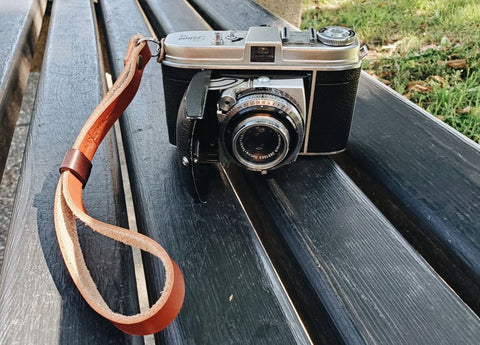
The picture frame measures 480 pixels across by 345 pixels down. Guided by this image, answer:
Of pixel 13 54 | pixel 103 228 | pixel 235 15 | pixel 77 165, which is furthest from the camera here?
pixel 235 15

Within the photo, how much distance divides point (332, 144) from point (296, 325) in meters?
0.37

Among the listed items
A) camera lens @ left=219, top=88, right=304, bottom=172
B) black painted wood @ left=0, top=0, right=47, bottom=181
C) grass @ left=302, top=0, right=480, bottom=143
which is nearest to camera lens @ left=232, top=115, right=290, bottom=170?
camera lens @ left=219, top=88, right=304, bottom=172

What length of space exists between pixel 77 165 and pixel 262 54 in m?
0.33

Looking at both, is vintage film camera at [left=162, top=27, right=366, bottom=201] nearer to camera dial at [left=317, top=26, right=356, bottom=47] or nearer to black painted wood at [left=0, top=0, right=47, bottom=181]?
camera dial at [left=317, top=26, right=356, bottom=47]

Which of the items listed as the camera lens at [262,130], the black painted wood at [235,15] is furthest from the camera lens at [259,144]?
the black painted wood at [235,15]

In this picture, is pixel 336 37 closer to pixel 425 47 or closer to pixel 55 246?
pixel 55 246

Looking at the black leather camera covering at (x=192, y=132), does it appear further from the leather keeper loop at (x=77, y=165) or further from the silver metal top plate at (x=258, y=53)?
the leather keeper loop at (x=77, y=165)

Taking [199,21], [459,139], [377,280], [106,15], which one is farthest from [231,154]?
[106,15]

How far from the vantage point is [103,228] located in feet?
1.82

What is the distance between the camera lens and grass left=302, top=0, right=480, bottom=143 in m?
1.42

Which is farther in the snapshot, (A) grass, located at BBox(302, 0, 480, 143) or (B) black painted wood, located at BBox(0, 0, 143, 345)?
(A) grass, located at BBox(302, 0, 480, 143)

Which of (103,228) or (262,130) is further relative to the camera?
(262,130)

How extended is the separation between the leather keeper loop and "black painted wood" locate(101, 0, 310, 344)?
0.29 feet

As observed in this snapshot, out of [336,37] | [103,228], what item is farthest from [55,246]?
[336,37]
